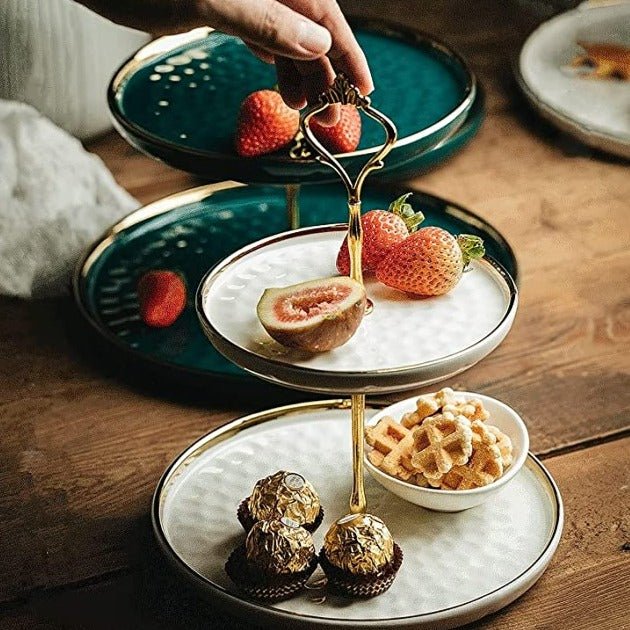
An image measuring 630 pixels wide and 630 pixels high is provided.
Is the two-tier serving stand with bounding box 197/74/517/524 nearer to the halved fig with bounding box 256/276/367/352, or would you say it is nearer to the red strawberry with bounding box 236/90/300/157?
the halved fig with bounding box 256/276/367/352

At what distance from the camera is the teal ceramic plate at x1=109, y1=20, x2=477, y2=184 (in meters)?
1.37

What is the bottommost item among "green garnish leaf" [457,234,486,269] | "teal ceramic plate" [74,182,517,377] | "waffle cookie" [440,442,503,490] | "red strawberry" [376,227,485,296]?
"teal ceramic plate" [74,182,517,377]

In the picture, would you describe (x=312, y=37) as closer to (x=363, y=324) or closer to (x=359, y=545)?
(x=363, y=324)

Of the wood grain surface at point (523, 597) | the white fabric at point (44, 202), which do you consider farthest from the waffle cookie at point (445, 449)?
A: the white fabric at point (44, 202)

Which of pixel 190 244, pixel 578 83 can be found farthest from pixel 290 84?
pixel 578 83

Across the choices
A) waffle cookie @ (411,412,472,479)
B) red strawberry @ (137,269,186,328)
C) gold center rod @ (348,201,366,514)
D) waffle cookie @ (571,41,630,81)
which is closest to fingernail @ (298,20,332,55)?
gold center rod @ (348,201,366,514)

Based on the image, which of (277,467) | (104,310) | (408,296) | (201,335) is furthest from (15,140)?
(408,296)

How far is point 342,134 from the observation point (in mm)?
1380

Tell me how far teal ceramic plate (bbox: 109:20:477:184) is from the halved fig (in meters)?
0.44

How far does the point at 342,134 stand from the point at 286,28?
0.49 m

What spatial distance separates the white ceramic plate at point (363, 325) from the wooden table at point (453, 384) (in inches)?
10.6

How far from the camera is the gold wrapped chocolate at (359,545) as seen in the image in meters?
0.97

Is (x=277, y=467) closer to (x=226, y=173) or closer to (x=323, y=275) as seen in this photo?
(x=323, y=275)

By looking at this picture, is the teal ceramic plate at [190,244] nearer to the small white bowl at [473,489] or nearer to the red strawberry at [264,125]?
the red strawberry at [264,125]
